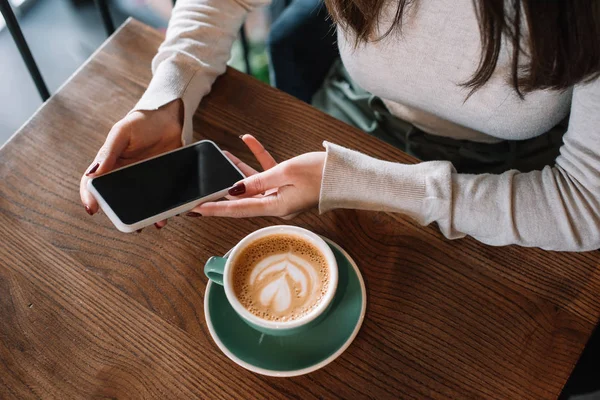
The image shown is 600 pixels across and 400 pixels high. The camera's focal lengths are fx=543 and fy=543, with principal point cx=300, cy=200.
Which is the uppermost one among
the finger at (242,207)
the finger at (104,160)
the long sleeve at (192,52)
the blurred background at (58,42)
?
the long sleeve at (192,52)

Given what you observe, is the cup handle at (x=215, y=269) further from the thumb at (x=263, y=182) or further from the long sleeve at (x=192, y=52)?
the long sleeve at (x=192, y=52)

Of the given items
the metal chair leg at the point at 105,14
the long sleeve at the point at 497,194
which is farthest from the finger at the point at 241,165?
the metal chair leg at the point at 105,14

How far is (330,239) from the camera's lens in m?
0.83

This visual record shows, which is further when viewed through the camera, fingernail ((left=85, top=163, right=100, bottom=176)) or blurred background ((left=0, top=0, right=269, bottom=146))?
blurred background ((left=0, top=0, right=269, bottom=146))

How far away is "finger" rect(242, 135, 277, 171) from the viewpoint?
87cm

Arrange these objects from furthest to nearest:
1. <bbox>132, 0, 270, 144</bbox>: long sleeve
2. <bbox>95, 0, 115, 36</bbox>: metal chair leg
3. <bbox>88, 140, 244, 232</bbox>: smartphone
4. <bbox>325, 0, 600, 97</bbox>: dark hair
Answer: <bbox>95, 0, 115, 36</bbox>: metal chair leg
<bbox>132, 0, 270, 144</bbox>: long sleeve
<bbox>88, 140, 244, 232</bbox>: smartphone
<bbox>325, 0, 600, 97</bbox>: dark hair

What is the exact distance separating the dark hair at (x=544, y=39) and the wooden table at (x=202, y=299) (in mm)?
226

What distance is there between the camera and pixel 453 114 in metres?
0.96

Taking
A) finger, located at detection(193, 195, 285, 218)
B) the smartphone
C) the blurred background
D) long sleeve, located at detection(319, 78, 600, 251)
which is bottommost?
the blurred background

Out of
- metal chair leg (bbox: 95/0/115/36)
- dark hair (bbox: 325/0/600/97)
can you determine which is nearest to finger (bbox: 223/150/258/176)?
dark hair (bbox: 325/0/600/97)

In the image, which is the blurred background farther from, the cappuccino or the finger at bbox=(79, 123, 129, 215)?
the cappuccino

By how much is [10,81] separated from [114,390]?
1.83 meters

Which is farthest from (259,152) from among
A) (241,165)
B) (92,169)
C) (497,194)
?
(497,194)

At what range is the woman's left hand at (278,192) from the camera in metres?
0.81
